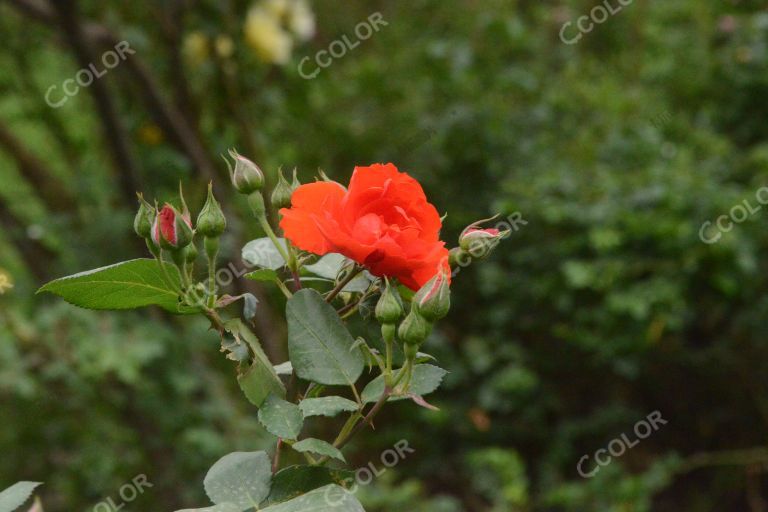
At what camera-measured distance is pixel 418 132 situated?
239 cm

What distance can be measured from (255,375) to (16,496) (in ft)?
0.59

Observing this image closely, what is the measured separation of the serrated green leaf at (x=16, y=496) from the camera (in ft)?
1.71

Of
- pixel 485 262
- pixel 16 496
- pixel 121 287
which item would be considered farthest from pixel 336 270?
pixel 485 262

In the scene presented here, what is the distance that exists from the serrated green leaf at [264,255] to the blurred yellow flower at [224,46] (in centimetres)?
159

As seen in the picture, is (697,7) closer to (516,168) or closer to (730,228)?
(516,168)

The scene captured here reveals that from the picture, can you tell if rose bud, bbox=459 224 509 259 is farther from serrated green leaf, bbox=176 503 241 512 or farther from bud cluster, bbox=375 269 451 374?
serrated green leaf, bbox=176 503 241 512

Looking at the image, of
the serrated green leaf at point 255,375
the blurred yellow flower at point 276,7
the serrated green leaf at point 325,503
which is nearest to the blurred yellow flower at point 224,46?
the blurred yellow flower at point 276,7

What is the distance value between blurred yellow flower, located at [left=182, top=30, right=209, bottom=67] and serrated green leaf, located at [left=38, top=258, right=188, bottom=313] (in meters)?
1.66

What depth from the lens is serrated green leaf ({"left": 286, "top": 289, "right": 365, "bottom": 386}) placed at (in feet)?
1.64

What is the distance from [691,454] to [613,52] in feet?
4.87

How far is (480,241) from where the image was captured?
0.54 metres

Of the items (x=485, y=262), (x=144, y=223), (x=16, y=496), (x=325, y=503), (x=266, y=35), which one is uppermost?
(x=266, y=35)

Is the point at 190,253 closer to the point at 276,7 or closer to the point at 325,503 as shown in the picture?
the point at 325,503

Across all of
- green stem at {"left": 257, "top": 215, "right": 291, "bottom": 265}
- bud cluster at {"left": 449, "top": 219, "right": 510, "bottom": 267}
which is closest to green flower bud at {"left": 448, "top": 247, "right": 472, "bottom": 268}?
bud cluster at {"left": 449, "top": 219, "right": 510, "bottom": 267}
